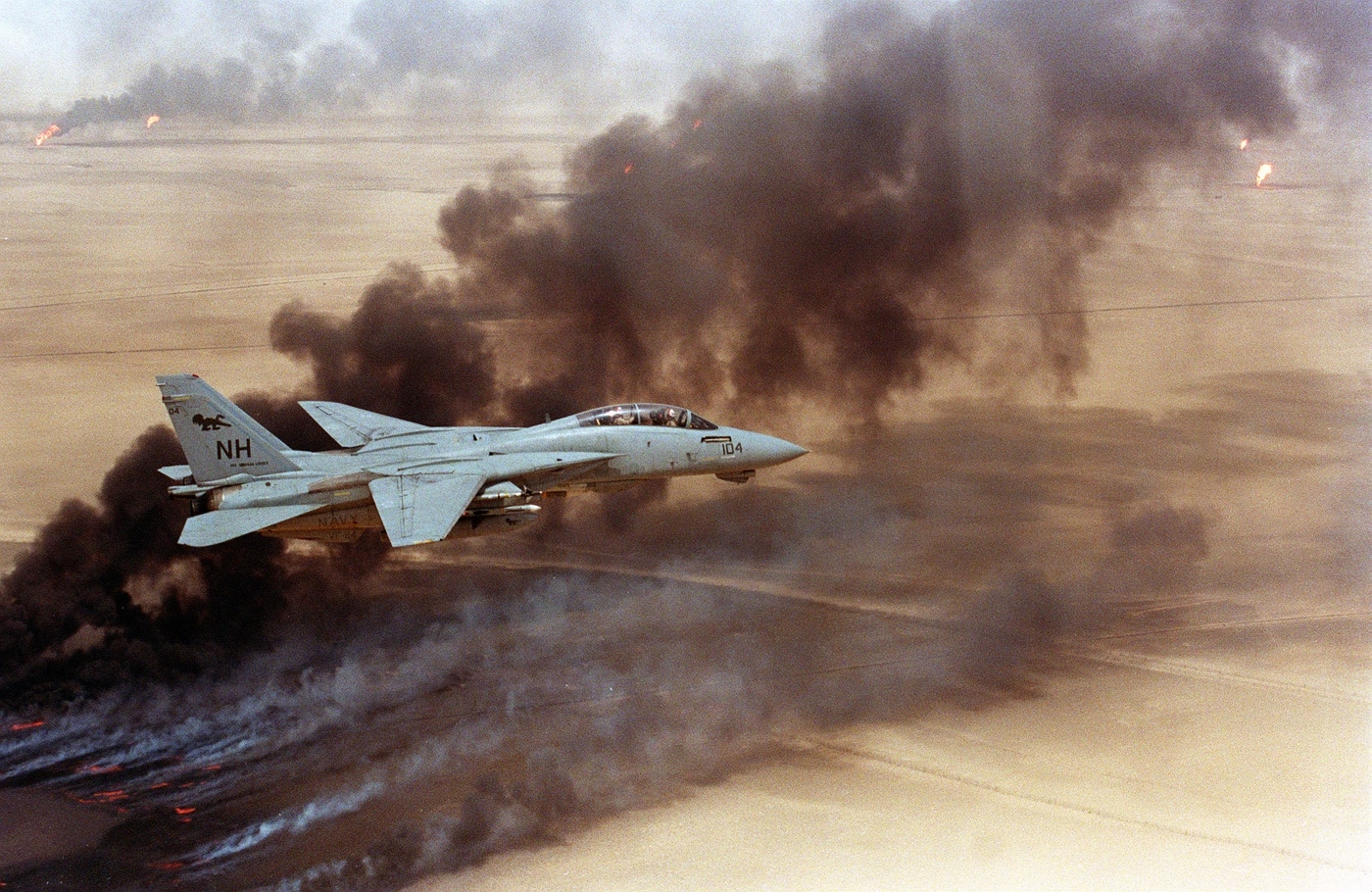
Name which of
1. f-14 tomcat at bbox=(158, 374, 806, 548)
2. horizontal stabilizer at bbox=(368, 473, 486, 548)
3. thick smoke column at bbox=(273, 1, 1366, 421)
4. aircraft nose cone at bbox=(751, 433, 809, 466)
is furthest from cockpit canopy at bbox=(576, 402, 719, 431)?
thick smoke column at bbox=(273, 1, 1366, 421)

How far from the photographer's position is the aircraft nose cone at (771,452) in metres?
31.0

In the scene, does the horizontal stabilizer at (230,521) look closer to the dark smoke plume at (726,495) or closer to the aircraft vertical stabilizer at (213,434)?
the aircraft vertical stabilizer at (213,434)

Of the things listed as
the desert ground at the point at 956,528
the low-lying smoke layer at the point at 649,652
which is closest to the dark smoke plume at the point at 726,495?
the low-lying smoke layer at the point at 649,652

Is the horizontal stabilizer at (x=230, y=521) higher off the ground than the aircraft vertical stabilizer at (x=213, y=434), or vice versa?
the aircraft vertical stabilizer at (x=213, y=434)

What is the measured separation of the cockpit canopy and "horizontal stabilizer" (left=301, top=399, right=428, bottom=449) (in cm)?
412

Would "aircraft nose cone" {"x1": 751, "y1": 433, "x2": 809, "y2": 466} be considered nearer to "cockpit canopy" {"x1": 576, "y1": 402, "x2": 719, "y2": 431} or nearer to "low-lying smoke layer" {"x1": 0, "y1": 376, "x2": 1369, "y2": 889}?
"cockpit canopy" {"x1": 576, "y1": 402, "x2": 719, "y2": 431}

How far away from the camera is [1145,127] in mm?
41625

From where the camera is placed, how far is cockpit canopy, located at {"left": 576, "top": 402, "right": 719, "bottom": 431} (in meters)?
29.8

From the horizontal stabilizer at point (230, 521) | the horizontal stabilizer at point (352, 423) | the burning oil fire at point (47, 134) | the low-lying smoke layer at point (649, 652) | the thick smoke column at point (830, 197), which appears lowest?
the low-lying smoke layer at point (649, 652)

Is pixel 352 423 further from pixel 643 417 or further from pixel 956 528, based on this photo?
pixel 956 528

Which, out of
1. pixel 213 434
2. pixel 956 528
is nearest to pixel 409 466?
pixel 213 434

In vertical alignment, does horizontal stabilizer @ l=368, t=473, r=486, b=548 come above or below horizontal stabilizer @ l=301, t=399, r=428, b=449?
below

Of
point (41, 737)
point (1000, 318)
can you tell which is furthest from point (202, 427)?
point (1000, 318)

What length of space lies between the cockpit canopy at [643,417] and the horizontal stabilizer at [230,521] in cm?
685
